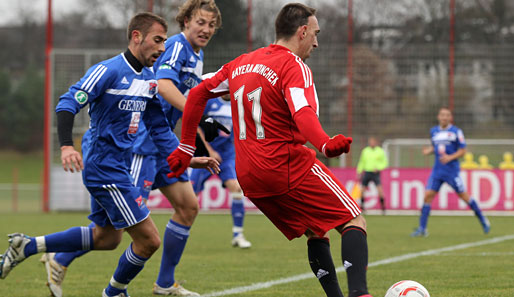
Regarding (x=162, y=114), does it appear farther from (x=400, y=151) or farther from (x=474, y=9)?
(x=474, y=9)

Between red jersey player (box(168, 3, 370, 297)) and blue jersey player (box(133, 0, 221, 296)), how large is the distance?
1.35m

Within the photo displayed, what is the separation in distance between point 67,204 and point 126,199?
14144 mm

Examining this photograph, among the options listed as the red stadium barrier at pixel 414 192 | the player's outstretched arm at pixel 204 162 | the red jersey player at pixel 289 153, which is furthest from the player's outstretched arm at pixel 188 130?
the red stadium barrier at pixel 414 192

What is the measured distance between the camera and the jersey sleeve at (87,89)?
4.92 metres

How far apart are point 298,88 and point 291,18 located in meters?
0.54

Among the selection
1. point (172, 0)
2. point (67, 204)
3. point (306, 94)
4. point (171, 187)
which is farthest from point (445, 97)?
point (306, 94)

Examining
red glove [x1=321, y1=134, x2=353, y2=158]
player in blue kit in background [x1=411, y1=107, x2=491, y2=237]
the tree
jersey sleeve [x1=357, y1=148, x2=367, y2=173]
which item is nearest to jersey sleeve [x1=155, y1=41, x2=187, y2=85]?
red glove [x1=321, y1=134, x2=353, y2=158]

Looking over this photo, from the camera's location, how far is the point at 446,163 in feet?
40.2

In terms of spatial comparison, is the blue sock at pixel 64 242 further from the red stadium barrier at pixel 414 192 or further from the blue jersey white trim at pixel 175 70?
the red stadium barrier at pixel 414 192

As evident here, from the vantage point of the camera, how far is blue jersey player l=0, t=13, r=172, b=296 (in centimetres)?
508

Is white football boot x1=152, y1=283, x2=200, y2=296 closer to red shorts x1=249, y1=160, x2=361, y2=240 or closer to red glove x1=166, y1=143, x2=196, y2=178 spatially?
red glove x1=166, y1=143, x2=196, y2=178

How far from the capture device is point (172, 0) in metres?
23.1

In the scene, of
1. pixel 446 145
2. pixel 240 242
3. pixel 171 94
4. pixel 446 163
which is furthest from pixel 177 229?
pixel 446 145

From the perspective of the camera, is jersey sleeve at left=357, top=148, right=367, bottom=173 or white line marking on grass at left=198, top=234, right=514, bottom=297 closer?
white line marking on grass at left=198, top=234, right=514, bottom=297
